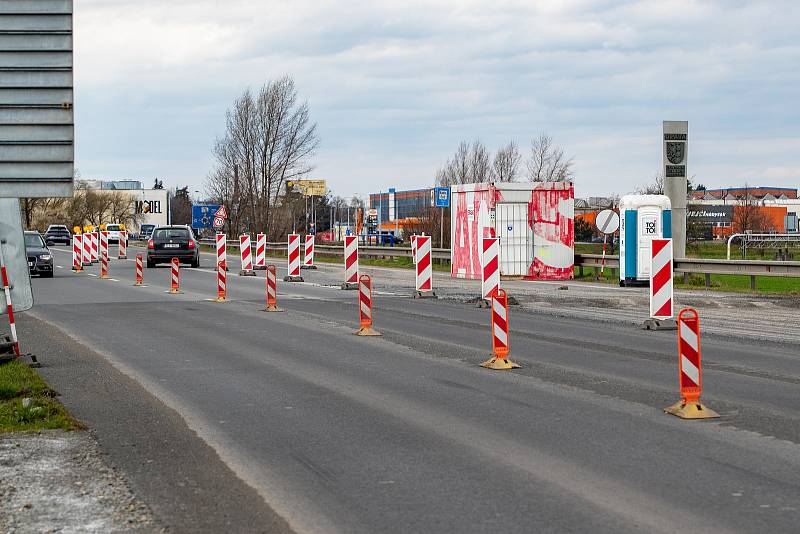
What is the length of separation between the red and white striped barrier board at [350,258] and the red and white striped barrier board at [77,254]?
58.4 feet

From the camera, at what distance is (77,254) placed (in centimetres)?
4331

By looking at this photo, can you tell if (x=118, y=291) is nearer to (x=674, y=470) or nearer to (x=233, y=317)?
(x=233, y=317)

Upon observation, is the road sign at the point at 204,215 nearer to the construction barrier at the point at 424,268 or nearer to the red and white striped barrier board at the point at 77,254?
the red and white striped barrier board at the point at 77,254

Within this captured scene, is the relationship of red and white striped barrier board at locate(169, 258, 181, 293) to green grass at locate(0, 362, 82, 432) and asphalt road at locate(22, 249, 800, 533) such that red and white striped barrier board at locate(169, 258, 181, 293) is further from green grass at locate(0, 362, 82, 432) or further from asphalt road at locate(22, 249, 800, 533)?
green grass at locate(0, 362, 82, 432)

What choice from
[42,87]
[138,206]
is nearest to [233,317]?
[42,87]

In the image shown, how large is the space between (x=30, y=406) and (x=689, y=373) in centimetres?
561

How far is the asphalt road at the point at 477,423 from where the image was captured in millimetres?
6035

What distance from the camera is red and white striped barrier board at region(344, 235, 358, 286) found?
87.2ft

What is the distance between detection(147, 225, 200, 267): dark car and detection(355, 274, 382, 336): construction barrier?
90.7ft

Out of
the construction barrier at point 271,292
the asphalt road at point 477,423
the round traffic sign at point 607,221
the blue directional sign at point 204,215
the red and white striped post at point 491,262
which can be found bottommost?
the asphalt road at point 477,423

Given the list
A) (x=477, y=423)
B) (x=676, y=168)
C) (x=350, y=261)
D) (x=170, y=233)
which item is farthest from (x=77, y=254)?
(x=477, y=423)

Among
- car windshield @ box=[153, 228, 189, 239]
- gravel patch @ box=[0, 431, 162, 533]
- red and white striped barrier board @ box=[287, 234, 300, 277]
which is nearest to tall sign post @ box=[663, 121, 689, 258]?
red and white striped barrier board @ box=[287, 234, 300, 277]

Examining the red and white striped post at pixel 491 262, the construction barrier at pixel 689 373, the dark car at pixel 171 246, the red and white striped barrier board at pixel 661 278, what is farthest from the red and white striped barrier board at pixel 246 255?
the construction barrier at pixel 689 373

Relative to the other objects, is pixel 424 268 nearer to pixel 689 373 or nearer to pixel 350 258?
pixel 350 258
